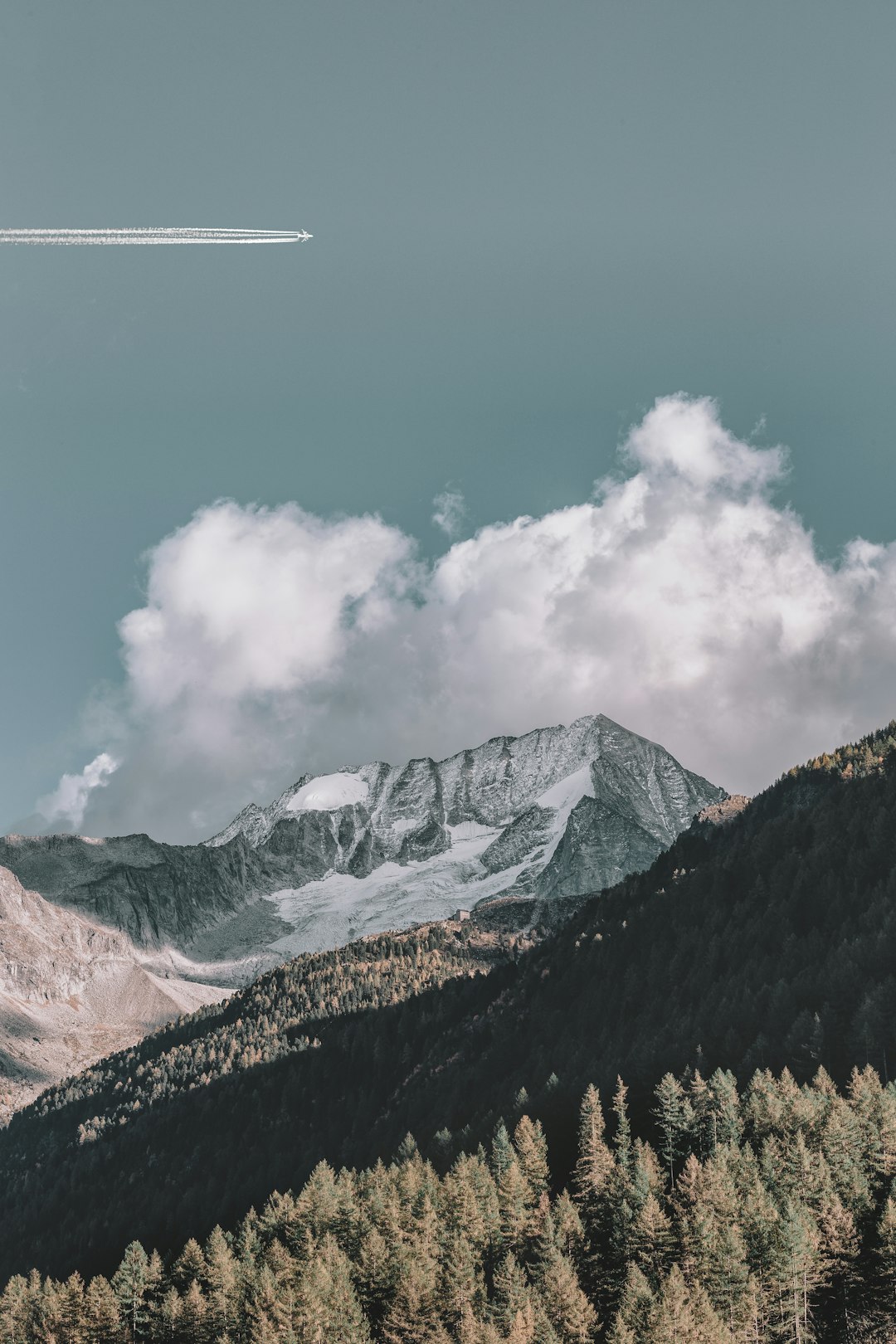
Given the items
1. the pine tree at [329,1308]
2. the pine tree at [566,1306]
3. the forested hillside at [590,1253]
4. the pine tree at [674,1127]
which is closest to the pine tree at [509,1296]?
the forested hillside at [590,1253]

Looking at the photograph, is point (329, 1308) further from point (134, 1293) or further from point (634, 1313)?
point (134, 1293)

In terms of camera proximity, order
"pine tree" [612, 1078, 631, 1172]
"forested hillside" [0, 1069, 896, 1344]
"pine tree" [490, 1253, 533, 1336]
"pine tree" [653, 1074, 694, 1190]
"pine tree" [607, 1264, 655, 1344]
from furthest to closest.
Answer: "pine tree" [653, 1074, 694, 1190]
"pine tree" [612, 1078, 631, 1172]
"forested hillside" [0, 1069, 896, 1344]
"pine tree" [490, 1253, 533, 1336]
"pine tree" [607, 1264, 655, 1344]

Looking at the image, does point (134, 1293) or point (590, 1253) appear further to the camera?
point (134, 1293)

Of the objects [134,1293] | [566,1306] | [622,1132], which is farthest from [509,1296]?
[134,1293]

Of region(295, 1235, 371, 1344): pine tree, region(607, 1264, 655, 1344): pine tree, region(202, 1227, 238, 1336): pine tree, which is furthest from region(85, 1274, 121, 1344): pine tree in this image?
region(607, 1264, 655, 1344): pine tree

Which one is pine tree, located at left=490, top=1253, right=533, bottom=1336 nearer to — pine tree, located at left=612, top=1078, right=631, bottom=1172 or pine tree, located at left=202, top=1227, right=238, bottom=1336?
pine tree, located at left=612, top=1078, right=631, bottom=1172

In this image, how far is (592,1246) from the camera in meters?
113

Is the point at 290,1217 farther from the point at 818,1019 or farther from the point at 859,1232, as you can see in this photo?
the point at 818,1019

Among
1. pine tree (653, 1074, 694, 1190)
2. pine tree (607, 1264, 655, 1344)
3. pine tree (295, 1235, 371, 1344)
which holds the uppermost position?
pine tree (653, 1074, 694, 1190)

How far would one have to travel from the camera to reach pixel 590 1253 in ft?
368

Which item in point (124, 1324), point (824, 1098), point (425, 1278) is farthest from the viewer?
point (824, 1098)

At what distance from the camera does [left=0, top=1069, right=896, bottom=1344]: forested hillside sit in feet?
316

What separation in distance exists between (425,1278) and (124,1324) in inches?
1614

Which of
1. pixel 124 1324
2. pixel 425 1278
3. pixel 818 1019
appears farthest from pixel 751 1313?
pixel 818 1019
